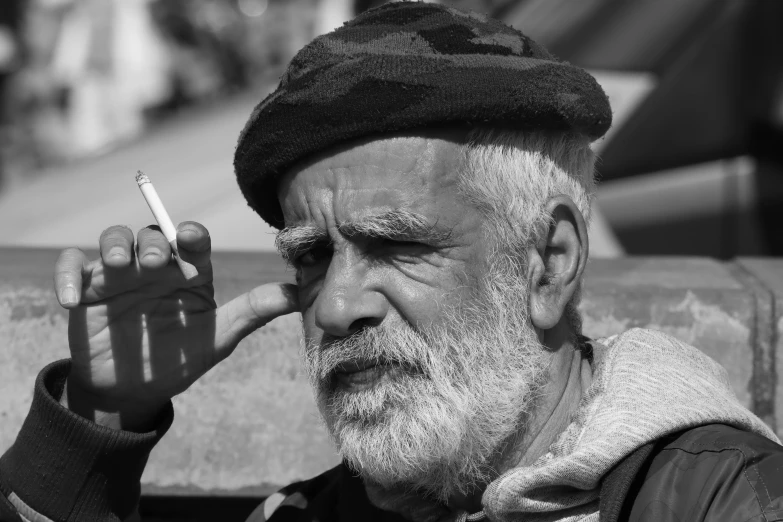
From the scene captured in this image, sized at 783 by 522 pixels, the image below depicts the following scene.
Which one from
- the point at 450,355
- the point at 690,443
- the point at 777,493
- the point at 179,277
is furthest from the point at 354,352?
the point at 777,493

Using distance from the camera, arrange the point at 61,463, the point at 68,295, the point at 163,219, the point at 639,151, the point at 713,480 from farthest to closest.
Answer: the point at 639,151 → the point at 61,463 → the point at 163,219 → the point at 68,295 → the point at 713,480

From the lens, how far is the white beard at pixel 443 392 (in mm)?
1812

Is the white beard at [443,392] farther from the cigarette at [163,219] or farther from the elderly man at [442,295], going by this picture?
the cigarette at [163,219]

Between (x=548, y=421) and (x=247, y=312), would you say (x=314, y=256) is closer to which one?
(x=247, y=312)

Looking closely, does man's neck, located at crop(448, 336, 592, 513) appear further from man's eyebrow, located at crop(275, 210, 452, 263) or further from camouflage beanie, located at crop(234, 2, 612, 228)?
camouflage beanie, located at crop(234, 2, 612, 228)

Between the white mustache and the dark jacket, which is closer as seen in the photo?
the dark jacket

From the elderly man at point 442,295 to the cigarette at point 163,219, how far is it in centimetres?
4

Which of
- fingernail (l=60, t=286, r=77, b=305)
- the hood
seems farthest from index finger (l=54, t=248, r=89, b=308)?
the hood

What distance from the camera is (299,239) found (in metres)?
1.91

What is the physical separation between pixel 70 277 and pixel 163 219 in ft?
0.72

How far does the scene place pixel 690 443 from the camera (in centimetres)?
163

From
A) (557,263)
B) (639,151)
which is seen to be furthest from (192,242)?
(639,151)

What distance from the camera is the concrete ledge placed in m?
2.55

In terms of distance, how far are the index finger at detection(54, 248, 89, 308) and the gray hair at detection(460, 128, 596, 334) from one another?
31.7 inches
